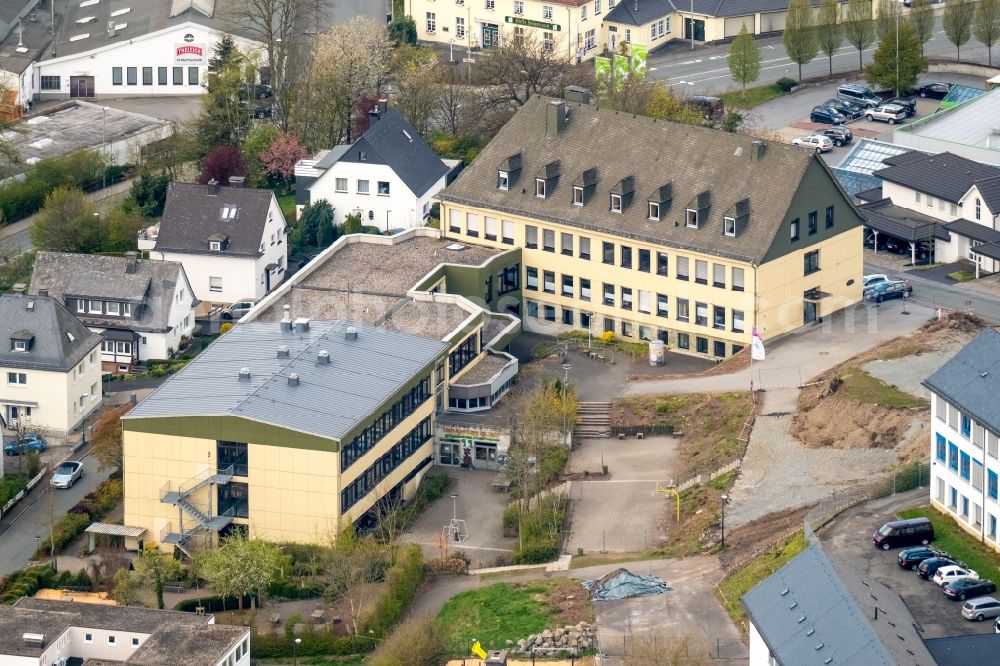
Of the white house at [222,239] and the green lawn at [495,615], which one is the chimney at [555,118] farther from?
the green lawn at [495,615]

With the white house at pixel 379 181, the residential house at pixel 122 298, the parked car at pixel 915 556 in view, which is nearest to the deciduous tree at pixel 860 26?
the white house at pixel 379 181

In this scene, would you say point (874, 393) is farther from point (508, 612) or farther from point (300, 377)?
point (300, 377)

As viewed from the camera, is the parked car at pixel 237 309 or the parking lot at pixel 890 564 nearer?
the parking lot at pixel 890 564

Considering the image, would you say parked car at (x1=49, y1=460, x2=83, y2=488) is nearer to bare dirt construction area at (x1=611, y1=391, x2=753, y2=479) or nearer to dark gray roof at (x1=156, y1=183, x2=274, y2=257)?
dark gray roof at (x1=156, y1=183, x2=274, y2=257)

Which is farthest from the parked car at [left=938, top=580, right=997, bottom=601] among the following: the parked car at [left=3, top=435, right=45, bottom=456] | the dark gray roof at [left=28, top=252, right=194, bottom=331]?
the dark gray roof at [left=28, top=252, right=194, bottom=331]

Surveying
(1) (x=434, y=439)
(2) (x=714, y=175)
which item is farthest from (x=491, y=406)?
(2) (x=714, y=175)

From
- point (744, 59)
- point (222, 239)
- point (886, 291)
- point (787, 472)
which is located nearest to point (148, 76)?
point (222, 239)

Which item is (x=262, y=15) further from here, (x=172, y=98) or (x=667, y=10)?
(x=667, y=10)
